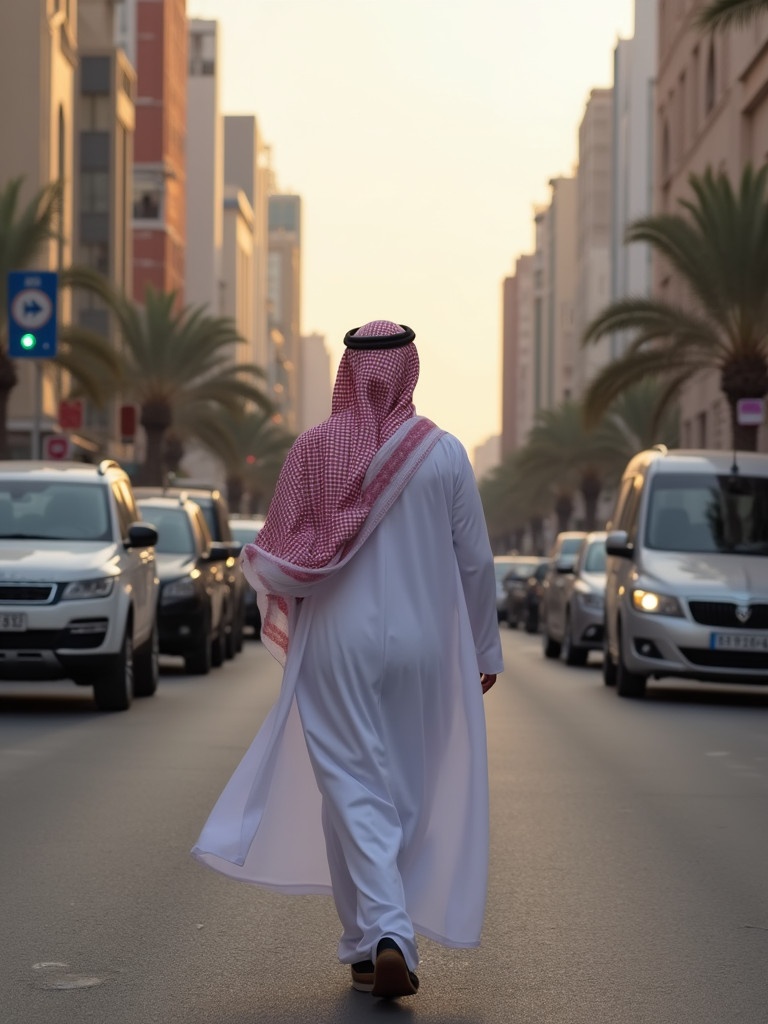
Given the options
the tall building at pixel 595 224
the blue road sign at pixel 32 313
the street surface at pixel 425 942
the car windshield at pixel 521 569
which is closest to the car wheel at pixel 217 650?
the blue road sign at pixel 32 313

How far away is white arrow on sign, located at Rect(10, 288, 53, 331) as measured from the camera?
27.6 metres

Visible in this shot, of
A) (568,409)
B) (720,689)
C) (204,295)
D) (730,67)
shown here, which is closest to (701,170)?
(730,67)

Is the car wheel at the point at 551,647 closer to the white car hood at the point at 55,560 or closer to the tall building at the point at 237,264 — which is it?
the white car hood at the point at 55,560

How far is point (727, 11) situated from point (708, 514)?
7.27 meters

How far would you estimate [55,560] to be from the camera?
631 inches

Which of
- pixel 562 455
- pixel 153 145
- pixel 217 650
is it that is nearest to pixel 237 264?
pixel 153 145

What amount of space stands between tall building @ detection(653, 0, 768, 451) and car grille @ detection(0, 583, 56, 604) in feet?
94.6

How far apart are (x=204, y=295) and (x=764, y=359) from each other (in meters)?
113

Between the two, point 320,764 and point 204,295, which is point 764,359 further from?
point 204,295

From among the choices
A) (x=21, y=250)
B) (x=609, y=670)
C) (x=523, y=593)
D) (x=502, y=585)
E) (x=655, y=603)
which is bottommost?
(x=502, y=585)

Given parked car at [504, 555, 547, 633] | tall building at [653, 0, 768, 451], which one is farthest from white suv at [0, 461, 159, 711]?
tall building at [653, 0, 768, 451]

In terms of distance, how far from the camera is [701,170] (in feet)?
188

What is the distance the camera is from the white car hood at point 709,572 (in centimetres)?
1806

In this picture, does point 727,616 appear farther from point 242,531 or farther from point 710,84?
point 710,84
